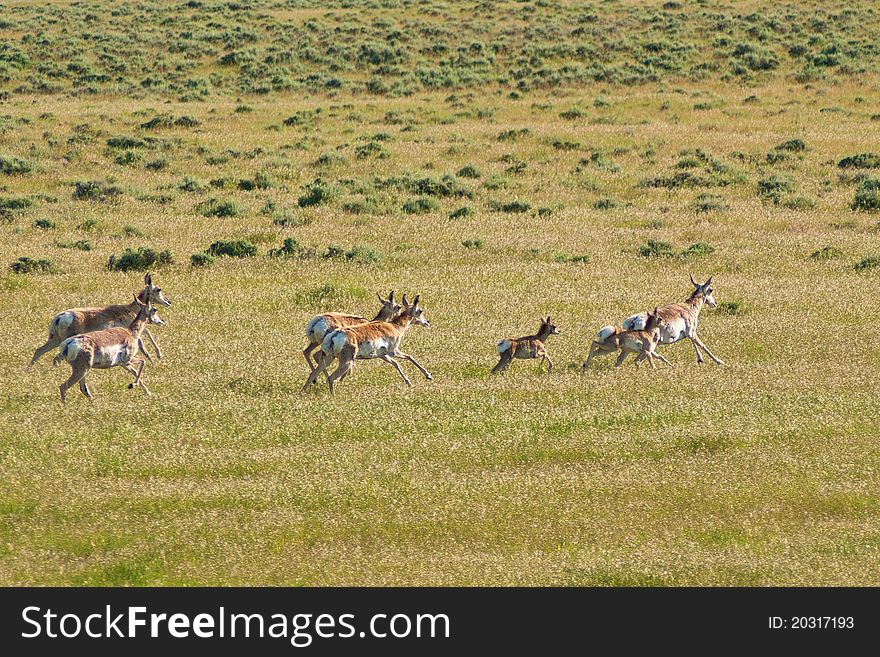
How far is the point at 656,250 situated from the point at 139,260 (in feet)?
40.3

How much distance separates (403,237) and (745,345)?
12266 mm

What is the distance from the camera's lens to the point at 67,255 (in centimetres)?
2855

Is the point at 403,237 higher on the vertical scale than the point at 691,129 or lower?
lower

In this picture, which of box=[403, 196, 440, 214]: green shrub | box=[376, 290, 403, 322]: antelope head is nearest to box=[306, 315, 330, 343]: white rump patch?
box=[376, 290, 403, 322]: antelope head

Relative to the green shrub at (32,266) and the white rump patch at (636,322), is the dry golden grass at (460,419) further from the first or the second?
the white rump patch at (636,322)

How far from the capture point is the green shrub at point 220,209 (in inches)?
1359

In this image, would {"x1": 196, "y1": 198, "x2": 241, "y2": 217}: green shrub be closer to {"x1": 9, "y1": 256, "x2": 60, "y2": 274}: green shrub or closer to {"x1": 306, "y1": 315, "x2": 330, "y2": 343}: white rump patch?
{"x1": 9, "y1": 256, "x2": 60, "y2": 274}: green shrub

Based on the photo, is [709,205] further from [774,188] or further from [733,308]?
[733,308]

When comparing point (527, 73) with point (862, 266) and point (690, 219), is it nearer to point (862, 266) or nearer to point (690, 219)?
point (690, 219)

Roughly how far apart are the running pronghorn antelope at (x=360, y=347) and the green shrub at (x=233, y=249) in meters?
10.8

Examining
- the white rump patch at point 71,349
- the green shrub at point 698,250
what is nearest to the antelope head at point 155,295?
the white rump patch at point 71,349

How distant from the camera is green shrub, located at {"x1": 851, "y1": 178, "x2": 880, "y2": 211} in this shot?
35.7m

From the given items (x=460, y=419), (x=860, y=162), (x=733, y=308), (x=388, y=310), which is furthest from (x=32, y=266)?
(x=860, y=162)
